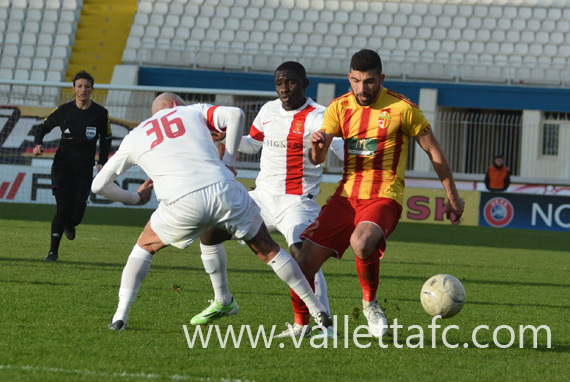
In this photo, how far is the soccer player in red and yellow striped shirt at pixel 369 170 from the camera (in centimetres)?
579

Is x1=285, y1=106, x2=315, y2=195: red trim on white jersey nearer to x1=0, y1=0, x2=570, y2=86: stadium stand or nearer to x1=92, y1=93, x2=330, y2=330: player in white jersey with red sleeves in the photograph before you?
x1=92, y1=93, x2=330, y2=330: player in white jersey with red sleeves

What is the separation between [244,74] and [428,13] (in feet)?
22.0

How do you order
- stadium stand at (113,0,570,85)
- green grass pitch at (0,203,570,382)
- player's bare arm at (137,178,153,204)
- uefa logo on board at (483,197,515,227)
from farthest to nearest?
1. stadium stand at (113,0,570,85)
2. uefa logo on board at (483,197,515,227)
3. player's bare arm at (137,178,153,204)
4. green grass pitch at (0,203,570,382)

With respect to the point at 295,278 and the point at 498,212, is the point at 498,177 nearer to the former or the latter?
the point at 498,212

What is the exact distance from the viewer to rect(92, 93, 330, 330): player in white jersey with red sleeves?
17.6 ft

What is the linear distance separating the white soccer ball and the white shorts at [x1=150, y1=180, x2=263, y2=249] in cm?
129

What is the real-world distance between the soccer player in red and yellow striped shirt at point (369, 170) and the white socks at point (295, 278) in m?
0.25

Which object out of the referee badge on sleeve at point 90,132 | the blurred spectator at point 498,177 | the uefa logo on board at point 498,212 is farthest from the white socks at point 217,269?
the uefa logo on board at point 498,212

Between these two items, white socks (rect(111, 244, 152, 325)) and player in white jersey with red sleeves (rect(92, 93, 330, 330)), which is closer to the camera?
player in white jersey with red sleeves (rect(92, 93, 330, 330))

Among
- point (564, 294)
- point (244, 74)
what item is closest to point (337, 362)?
point (564, 294)

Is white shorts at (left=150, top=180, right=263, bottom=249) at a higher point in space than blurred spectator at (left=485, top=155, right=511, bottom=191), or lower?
lower

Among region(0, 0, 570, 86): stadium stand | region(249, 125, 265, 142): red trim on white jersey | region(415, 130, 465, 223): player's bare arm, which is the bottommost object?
Result: region(415, 130, 465, 223): player's bare arm

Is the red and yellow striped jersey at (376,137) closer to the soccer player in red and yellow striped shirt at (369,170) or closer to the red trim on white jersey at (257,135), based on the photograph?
the soccer player in red and yellow striped shirt at (369,170)

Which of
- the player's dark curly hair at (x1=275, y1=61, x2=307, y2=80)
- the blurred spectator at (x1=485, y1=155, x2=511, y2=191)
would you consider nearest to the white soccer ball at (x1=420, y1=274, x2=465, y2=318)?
the player's dark curly hair at (x1=275, y1=61, x2=307, y2=80)
